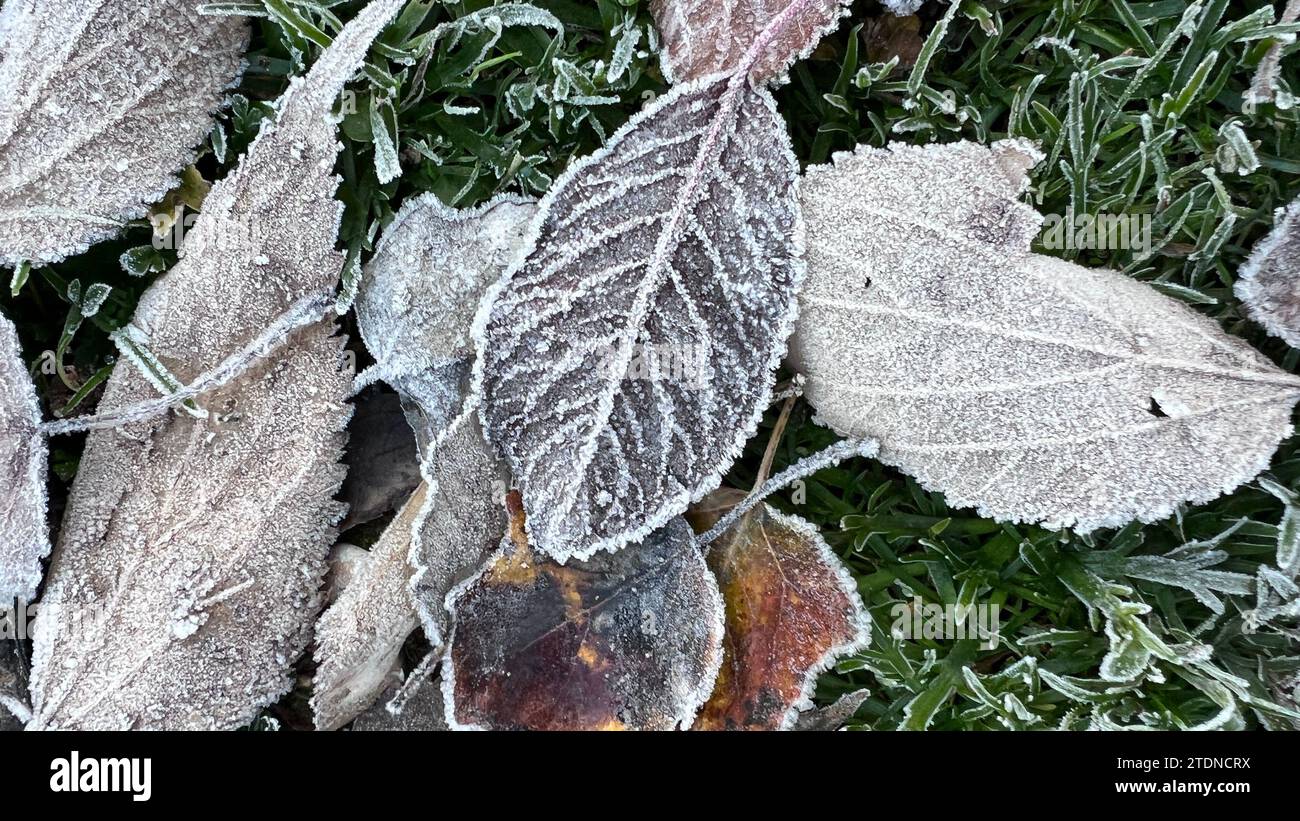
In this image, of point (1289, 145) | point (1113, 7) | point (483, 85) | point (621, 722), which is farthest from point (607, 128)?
point (1289, 145)

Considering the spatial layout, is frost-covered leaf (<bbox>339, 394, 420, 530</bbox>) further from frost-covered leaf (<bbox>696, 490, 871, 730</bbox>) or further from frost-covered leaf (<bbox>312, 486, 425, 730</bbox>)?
frost-covered leaf (<bbox>696, 490, 871, 730</bbox>)

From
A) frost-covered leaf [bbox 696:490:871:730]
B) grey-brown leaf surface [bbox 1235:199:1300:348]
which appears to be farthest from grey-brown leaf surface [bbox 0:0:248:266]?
grey-brown leaf surface [bbox 1235:199:1300:348]

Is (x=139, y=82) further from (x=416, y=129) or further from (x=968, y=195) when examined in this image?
(x=968, y=195)

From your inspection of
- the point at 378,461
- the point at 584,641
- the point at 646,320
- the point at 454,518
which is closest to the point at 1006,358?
the point at 646,320

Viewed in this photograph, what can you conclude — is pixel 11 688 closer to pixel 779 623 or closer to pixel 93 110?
pixel 93 110

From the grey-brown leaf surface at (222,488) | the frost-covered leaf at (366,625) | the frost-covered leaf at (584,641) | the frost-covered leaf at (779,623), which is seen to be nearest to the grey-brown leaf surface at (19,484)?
the grey-brown leaf surface at (222,488)

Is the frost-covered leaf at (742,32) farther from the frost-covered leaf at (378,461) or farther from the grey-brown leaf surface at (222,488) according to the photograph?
Result: the frost-covered leaf at (378,461)
